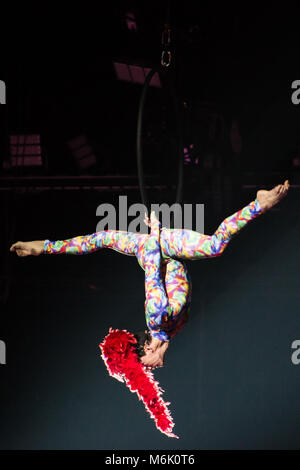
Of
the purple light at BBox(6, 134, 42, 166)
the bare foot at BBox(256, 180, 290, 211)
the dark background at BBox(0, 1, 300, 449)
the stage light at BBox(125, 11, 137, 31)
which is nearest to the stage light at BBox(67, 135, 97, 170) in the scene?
the dark background at BBox(0, 1, 300, 449)

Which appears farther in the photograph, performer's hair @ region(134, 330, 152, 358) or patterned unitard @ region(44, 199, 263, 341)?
performer's hair @ region(134, 330, 152, 358)

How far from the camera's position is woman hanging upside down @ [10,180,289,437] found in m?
3.16

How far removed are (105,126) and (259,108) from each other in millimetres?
1255

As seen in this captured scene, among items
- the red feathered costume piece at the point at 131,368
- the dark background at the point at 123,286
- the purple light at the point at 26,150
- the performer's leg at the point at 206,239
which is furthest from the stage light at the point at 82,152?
the red feathered costume piece at the point at 131,368

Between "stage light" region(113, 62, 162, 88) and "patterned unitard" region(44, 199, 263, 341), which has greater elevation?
"stage light" region(113, 62, 162, 88)

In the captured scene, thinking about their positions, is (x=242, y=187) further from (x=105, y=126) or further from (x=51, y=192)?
(x=51, y=192)

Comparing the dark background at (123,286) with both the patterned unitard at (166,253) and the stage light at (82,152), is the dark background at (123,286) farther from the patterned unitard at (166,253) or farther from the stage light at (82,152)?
the patterned unitard at (166,253)

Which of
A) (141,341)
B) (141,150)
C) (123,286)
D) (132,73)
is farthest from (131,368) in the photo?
(132,73)

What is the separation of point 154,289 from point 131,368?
48 centimetres

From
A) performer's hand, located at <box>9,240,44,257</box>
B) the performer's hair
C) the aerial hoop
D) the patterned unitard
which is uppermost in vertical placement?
the aerial hoop

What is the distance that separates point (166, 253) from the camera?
10.8 ft

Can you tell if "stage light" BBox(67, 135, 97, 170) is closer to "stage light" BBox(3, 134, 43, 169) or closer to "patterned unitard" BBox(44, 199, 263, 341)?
"stage light" BBox(3, 134, 43, 169)

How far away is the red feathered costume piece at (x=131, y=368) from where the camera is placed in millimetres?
3283

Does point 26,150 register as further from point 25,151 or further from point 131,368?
point 131,368
